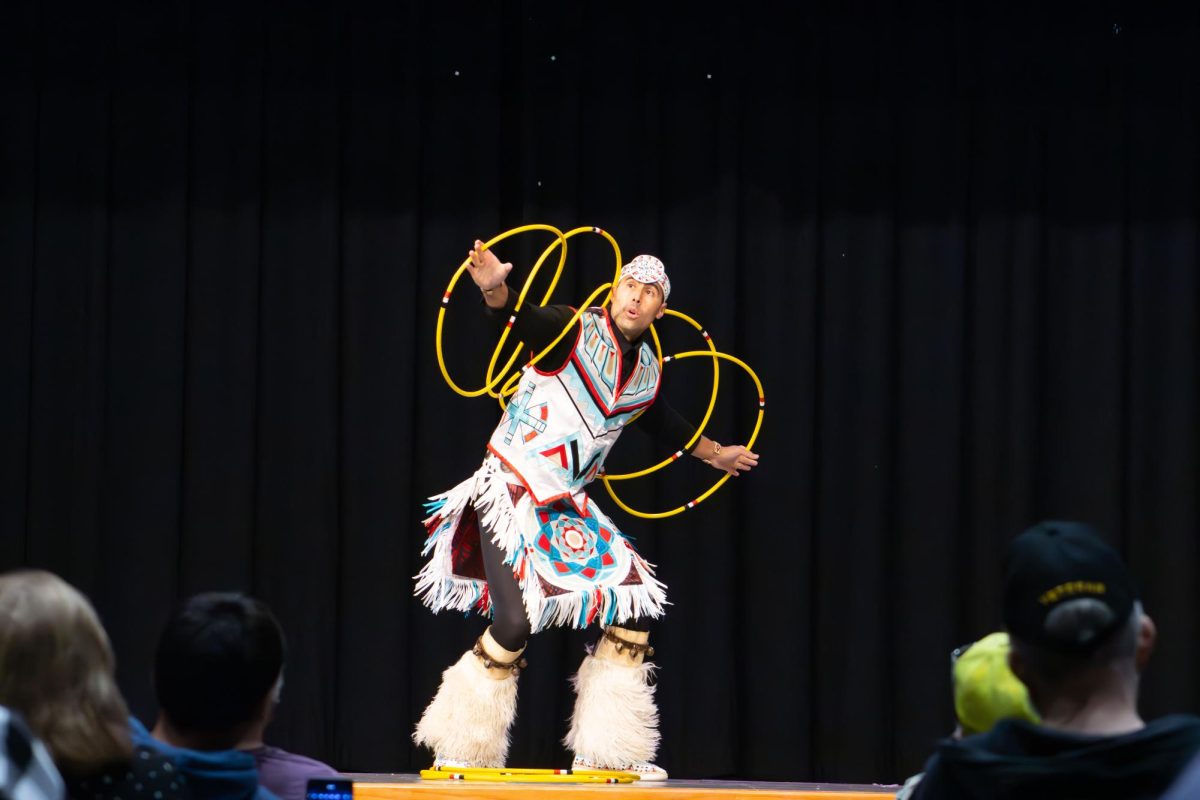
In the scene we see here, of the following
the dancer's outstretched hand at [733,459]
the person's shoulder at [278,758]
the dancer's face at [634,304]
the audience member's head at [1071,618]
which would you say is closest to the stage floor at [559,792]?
the dancer's outstretched hand at [733,459]

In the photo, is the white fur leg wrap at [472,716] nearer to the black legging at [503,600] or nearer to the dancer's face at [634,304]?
the black legging at [503,600]

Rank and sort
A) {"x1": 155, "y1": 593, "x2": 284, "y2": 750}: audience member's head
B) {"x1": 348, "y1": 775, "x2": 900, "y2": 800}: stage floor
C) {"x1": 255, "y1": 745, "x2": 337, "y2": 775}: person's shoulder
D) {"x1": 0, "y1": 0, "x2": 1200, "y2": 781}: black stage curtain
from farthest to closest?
{"x1": 0, "y1": 0, "x2": 1200, "y2": 781}: black stage curtain < {"x1": 348, "y1": 775, "x2": 900, "y2": 800}: stage floor < {"x1": 255, "y1": 745, "x2": 337, "y2": 775}: person's shoulder < {"x1": 155, "y1": 593, "x2": 284, "y2": 750}: audience member's head

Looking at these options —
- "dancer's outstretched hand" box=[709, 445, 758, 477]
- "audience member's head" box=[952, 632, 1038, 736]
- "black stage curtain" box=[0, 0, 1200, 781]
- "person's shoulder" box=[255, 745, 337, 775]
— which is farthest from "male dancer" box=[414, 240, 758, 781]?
"audience member's head" box=[952, 632, 1038, 736]

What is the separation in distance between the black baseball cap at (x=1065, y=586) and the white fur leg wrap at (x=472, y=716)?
3112 mm

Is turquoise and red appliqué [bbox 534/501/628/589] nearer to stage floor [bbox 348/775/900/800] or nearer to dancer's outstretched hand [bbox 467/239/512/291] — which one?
stage floor [bbox 348/775/900/800]

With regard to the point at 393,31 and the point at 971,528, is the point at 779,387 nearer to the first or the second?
the point at 971,528

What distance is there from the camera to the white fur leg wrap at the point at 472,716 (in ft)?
15.2

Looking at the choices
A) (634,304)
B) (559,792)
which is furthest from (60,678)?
(634,304)

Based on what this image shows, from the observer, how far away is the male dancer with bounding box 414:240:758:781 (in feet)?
15.1

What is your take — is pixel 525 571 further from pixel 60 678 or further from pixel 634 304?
pixel 60 678

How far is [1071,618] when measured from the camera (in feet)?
5.41

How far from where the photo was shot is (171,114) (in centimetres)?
584

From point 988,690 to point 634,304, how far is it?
114 inches

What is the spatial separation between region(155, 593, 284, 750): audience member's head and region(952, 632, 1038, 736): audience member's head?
862 millimetres
